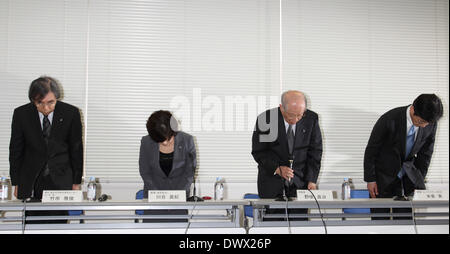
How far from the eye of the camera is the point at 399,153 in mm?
2918

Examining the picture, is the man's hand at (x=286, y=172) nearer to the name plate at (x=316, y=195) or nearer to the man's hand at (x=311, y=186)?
the name plate at (x=316, y=195)

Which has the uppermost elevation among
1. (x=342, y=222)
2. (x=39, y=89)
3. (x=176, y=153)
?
(x=39, y=89)

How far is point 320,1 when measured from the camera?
15.9 ft

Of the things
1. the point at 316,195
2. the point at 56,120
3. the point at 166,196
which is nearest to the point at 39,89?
the point at 56,120

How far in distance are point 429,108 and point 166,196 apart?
2003 mm

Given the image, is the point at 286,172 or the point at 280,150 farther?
the point at 280,150

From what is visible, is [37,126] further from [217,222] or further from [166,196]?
[217,222]

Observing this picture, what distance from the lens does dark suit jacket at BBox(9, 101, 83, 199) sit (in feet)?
9.09

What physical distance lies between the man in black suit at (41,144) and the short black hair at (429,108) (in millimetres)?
2680

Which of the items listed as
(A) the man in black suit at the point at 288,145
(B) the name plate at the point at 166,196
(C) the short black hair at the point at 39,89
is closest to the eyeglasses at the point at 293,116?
(A) the man in black suit at the point at 288,145

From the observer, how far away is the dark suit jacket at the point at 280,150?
287cm
